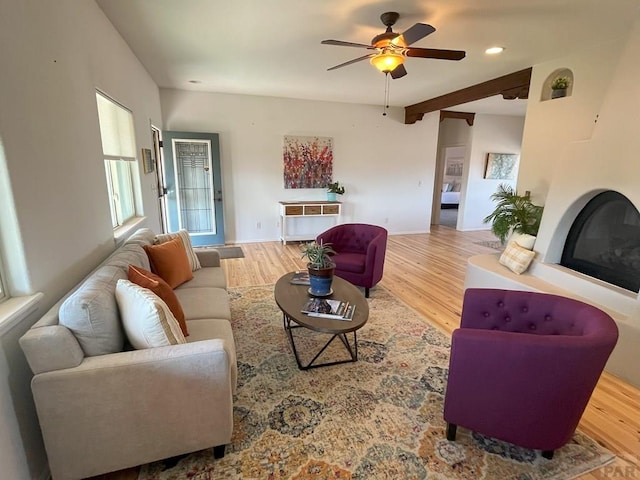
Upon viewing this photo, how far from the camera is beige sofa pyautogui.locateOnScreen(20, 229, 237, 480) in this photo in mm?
1333

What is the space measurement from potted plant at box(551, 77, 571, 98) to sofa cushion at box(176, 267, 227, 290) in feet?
13.3

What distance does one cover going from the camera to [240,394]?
2.10 metres

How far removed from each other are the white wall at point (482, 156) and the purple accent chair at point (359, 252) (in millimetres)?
4584

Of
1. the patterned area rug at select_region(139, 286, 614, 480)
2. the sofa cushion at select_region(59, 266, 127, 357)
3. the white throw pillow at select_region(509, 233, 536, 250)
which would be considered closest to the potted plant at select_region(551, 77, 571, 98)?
the white throw pillow at select_region(509, 233, 536, 250)

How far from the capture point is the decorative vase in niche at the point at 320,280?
249cm

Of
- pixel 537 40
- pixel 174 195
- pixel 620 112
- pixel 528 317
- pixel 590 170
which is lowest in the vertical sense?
pixel 528 317

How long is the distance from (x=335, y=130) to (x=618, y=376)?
210 inches

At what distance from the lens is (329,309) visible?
2.30 metres

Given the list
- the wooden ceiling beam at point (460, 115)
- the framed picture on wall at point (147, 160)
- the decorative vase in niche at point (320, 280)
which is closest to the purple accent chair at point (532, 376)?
the decorative vase in niche at point (320, 280)

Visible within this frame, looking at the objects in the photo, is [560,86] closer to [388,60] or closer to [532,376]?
[388,60]

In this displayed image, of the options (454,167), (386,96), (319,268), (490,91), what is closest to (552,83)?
(490,91)

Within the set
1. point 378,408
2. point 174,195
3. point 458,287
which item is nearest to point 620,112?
point 458,287

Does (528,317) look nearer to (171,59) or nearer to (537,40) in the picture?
(537,40)

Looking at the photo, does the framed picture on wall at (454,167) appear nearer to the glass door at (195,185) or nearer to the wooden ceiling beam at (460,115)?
the wooden ceiling beam at (460,115)
